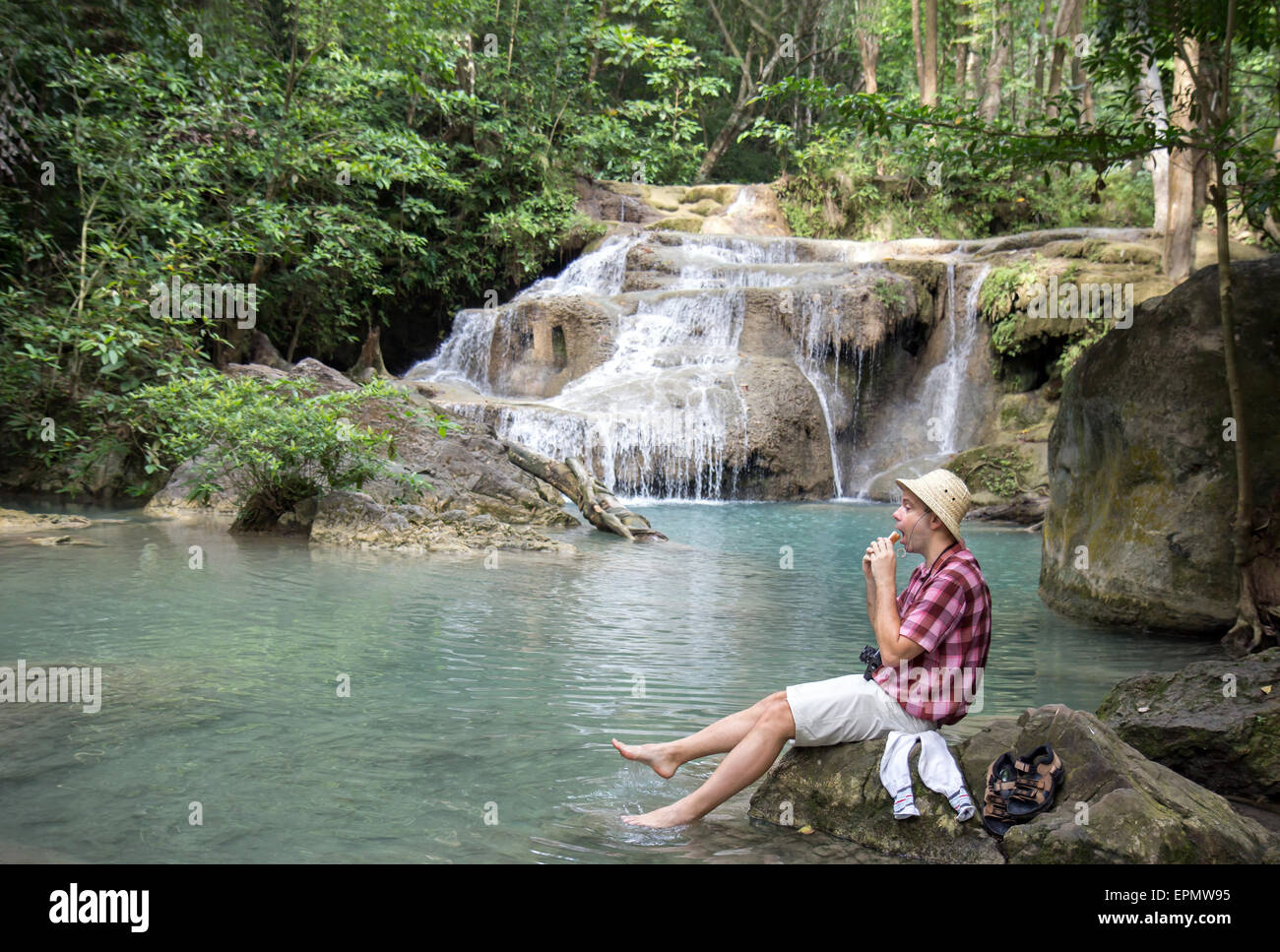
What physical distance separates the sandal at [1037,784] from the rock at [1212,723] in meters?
1.35

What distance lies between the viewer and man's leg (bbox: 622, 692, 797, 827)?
12.6 ft

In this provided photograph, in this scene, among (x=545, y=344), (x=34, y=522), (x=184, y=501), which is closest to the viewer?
(x=34, y=522)

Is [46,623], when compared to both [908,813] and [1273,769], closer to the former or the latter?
[908,813]

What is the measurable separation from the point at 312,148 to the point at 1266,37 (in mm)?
11808

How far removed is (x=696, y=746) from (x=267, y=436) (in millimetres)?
7805

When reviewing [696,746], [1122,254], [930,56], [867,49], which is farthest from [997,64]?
[696,746]

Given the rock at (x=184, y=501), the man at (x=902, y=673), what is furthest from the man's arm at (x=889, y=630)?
the rock at (x=184, y=501)

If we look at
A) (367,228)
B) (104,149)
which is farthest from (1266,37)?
(367,228)

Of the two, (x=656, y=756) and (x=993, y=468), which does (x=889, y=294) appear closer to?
(x=993, y=468)

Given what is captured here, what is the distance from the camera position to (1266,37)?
23.7 ft

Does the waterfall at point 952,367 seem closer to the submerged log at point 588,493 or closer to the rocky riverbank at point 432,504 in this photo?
the rocky riverbank at point 432,504

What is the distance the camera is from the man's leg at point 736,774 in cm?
384

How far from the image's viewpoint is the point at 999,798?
351 centimetres

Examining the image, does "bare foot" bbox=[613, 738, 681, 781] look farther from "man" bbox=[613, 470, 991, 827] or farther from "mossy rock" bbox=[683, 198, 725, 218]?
"mossy rock" bbox=[683, 198, 725, 218]
